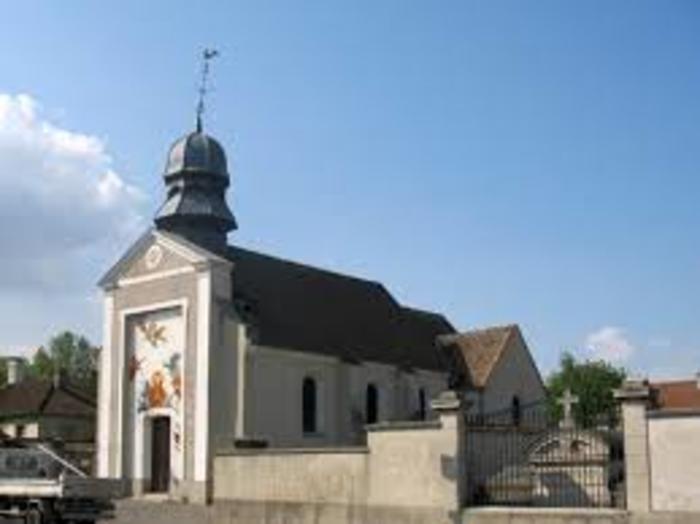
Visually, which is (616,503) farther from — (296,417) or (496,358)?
(496,358)

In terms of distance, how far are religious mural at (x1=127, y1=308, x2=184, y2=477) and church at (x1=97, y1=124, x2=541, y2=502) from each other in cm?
5

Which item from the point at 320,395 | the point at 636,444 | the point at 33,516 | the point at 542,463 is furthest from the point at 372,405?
the point at 636,444

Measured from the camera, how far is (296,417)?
40.2 metres

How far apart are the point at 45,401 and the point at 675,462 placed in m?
48.0

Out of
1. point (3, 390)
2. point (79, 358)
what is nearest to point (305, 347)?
point (3, 390)

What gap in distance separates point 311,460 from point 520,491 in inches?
196

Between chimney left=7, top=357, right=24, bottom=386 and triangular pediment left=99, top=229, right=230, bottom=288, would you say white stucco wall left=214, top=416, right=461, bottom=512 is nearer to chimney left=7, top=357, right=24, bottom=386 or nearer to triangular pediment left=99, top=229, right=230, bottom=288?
triangular pediment left=99, top=229, right=230, bottom=288

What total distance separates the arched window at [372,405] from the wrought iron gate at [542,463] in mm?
17588

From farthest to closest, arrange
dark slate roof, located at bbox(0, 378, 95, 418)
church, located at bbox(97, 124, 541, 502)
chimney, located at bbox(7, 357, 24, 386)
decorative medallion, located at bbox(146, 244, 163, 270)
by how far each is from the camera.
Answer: chimney, located at bbox(7, 357, 24, 386) → dark slate roof, located at bbox(0, 378, 95, 418) → decorative medallion, located at bbox(146, 244, 163, 270) → church, located at bbox(97, 124, 541, 502)

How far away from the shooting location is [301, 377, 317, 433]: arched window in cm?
4066

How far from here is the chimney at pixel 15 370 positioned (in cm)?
7214

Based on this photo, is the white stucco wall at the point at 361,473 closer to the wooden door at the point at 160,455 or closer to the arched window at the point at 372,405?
the wooden door at the point at 160,455

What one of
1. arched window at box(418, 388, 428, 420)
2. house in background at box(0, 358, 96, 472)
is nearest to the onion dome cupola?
arched window at box(418, 388, 428, 420)

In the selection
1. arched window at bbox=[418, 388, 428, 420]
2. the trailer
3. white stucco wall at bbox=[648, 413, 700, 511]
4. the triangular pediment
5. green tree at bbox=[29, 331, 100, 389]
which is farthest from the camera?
green tree at bbox=[29, 331, 100, 389]
